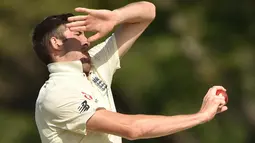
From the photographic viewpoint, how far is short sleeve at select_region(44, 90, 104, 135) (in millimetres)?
6840

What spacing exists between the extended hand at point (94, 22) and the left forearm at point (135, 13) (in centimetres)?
13

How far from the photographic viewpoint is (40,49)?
713 centimetres

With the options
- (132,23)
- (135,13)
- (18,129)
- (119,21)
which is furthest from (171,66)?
(119,21)

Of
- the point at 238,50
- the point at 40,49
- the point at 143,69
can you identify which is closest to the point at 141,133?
the point at 40,49

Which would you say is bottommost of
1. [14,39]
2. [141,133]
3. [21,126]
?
[21,126]

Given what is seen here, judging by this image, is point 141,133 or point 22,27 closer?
point 141,133

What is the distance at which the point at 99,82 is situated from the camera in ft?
23.9

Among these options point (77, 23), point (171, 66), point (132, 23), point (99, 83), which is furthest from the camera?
point (171, 66)

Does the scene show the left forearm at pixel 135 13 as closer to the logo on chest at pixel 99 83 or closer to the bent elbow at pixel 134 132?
the logo on chest at pixel 99 83

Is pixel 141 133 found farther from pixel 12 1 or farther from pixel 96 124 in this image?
pixel 12 1

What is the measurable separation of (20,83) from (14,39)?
1.43 metres

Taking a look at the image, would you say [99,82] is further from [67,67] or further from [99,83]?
[67,67]

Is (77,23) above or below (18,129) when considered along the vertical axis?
above

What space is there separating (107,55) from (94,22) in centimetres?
56
